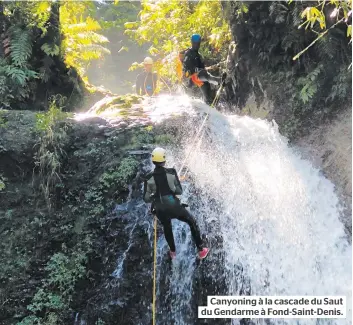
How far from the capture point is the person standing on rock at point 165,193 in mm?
6563

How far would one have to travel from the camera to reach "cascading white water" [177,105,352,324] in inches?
280

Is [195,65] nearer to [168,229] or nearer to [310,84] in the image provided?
[310,84]

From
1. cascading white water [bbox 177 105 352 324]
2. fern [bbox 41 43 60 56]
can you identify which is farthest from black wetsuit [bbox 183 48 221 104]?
fern [bbox 41 43 60 56]

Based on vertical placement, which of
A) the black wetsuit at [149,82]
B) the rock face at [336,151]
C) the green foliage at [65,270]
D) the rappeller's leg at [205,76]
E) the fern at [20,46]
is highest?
the black wetsuit at [149,82]

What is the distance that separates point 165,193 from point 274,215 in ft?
7.98

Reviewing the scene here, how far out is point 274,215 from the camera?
793 centimetres

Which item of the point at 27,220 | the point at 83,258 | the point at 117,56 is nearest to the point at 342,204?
the point at 83,258

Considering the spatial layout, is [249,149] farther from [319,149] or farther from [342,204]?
[342,204]

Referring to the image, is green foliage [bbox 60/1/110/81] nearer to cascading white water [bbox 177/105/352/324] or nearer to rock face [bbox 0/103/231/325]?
rock face [bbox 0/103/231/325]

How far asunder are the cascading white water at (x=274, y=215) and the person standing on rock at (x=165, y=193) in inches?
47.9

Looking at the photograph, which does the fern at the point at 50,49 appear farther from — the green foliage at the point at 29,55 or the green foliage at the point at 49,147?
the green foliage at the point at 49,147

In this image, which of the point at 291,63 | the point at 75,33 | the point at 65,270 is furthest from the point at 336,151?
the point at 75,33

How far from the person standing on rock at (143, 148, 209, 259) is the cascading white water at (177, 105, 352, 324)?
3.99 feet
